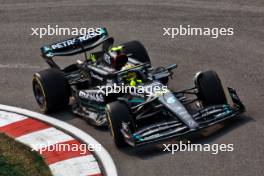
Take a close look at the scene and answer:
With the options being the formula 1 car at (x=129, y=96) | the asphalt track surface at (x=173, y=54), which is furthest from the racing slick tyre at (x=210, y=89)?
the asphalt track surface at (x=173, y=54)

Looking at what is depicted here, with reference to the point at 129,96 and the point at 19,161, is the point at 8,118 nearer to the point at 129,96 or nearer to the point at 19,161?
the point at 19,161

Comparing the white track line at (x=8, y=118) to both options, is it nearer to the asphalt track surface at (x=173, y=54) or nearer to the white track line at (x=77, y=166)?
the asphalt track surface at (x=173, y=54)

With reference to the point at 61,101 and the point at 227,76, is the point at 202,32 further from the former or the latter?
the point at 61,101

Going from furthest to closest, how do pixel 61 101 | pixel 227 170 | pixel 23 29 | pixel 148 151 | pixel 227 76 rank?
pixel 23 29
pixel 227 76
pixel 61 101
pixel 148 151
pixel 227 170

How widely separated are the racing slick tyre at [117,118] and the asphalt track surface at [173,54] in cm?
21

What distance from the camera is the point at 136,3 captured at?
16188 mm

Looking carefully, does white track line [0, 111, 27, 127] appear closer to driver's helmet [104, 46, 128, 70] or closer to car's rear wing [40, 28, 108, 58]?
car's rear wing [40, 28, 108, 58]

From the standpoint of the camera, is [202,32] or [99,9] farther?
[99,9]

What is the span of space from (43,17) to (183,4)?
3.44 m

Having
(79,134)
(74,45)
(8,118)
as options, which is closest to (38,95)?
(8,118)

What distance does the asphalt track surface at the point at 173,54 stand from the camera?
899cm

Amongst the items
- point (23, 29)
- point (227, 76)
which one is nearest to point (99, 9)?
point (23, 29)

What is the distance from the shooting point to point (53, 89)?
10992 millimetres

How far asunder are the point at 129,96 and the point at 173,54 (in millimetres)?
3361
